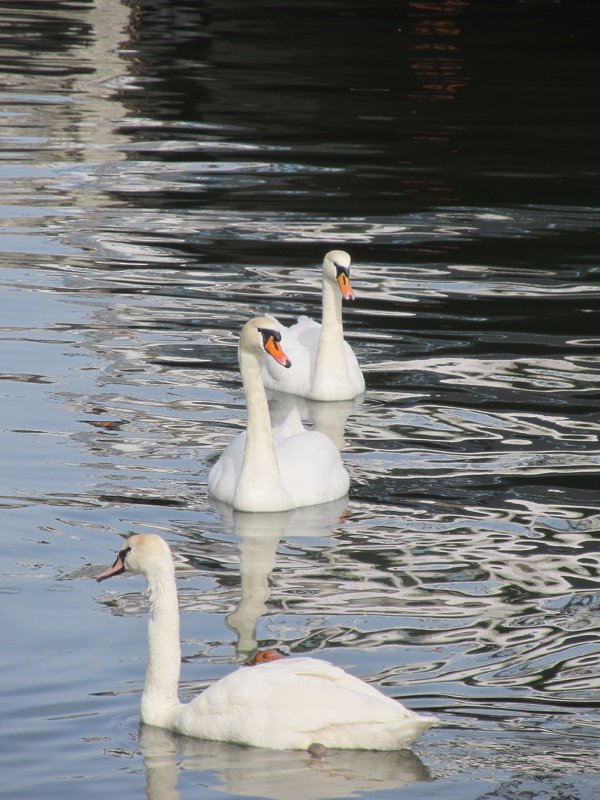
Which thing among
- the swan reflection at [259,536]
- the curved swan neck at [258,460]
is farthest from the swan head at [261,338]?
the swan reflection at [259,536]

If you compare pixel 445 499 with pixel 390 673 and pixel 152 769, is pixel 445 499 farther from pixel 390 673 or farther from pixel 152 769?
pixel 152 769

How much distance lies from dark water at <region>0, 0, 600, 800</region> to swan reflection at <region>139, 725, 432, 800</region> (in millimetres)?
13

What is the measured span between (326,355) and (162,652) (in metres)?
6.02

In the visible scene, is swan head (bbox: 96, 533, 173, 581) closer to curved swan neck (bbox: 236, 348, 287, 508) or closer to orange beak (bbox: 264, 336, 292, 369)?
curved swan neck (bbox: 236, 348, 287, 508)

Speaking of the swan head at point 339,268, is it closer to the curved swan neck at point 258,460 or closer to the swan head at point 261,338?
the swan head at point 261,338

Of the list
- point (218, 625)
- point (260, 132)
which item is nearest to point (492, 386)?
point (218, 625)

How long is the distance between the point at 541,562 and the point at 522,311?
249 inches

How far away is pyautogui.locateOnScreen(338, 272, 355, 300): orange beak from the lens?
1319cm

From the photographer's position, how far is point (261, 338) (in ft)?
34.9

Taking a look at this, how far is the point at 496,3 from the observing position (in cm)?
4753

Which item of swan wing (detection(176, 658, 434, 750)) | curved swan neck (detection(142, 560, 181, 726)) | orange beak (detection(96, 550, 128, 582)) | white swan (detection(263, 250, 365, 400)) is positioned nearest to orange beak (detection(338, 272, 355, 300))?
white swan (detection(263, 250, 365, 400))

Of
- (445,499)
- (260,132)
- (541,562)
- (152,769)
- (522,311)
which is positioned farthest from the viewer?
(260,132)

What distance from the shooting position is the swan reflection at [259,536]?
28.4 ft

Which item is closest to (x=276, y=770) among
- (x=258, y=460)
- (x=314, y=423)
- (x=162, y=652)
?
(x=162, y=652)
